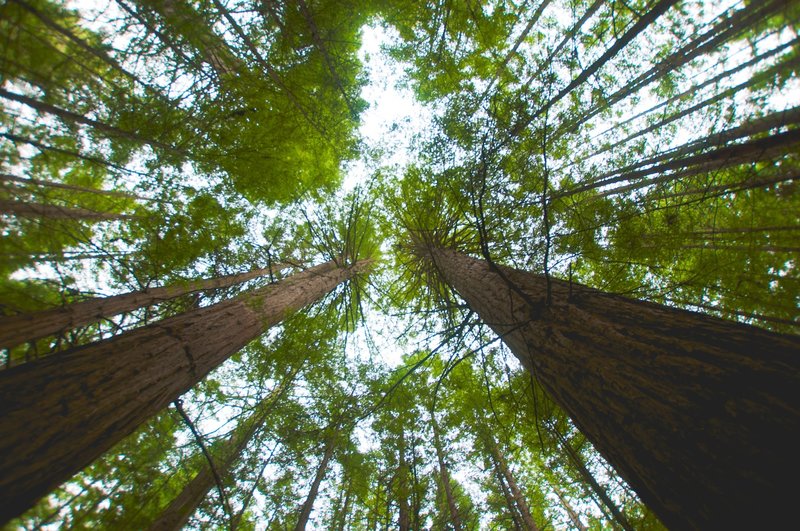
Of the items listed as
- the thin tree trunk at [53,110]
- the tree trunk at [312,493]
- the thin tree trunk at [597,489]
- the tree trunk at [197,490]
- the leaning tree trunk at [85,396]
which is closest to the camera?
the leaning tree trunk at [85,396]

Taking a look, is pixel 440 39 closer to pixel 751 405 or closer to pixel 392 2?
pixel 392 2

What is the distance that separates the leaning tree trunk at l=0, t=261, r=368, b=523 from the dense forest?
14 mm

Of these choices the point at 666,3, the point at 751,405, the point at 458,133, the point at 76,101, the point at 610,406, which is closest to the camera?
the point at 751,405

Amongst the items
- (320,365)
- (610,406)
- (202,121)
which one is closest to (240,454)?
(320,365)

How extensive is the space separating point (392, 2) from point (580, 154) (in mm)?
4000

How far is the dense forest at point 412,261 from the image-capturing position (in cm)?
129

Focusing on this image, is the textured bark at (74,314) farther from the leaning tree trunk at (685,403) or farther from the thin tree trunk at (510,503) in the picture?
the thin tree trunk at (510,503)

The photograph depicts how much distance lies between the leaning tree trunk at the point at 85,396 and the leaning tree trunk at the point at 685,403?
2.39 meters

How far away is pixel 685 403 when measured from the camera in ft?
3.58

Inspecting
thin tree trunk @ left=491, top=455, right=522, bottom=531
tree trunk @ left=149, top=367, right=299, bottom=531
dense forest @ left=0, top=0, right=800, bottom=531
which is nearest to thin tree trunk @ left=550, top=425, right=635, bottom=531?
dense forest @ left=0, top=0, right=800, bottom=531

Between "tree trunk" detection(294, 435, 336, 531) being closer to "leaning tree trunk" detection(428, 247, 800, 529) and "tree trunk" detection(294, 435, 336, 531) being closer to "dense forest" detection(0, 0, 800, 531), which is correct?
"dense forest" detection(0, 0, 800, 531)

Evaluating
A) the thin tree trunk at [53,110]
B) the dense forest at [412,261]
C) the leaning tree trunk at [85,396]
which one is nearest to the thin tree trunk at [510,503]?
the dense forest at [412,261]

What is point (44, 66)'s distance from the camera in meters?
2.22

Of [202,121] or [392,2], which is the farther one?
[392,2]
